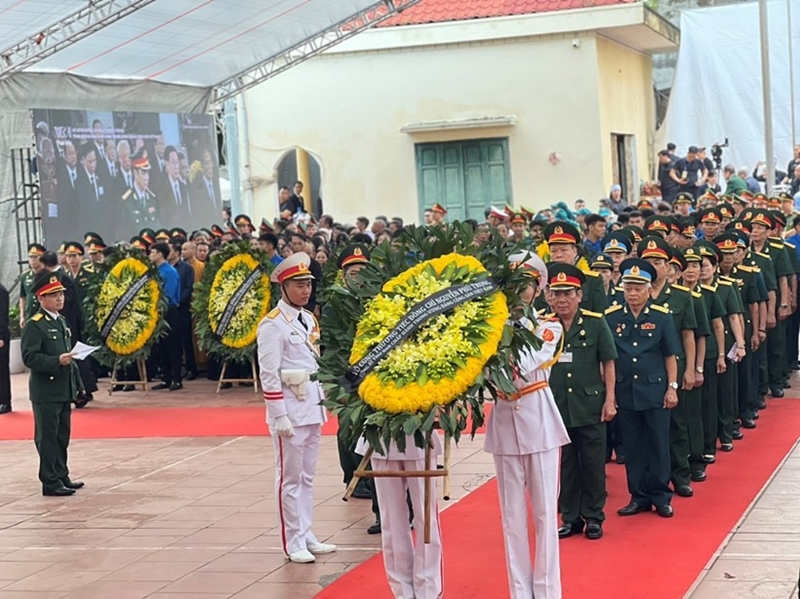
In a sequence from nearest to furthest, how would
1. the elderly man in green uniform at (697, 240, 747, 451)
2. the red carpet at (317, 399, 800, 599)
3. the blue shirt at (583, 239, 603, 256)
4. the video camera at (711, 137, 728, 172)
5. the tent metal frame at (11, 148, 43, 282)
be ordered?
the red carpet at (317, 399, 800, 599) → the elderly man in green uniform at (697, 240, 747, 451) → the blue shirt at (583, 239, 603, 256) → the tent metal frame at (11, 148, 43, 282) → the video camera at (711, 137, 728, 172)

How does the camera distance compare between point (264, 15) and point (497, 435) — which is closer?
point (497, 435)

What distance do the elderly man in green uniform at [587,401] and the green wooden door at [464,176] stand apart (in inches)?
741

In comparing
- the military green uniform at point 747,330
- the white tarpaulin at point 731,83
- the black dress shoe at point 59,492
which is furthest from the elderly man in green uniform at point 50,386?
the white tarpaulin at point 731,83

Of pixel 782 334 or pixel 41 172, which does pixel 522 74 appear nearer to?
pixel 41 172

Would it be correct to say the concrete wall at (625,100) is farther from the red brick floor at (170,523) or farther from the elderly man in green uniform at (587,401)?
the elderly man in green uniform at (587,401)

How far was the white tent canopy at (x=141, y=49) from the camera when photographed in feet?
59.1

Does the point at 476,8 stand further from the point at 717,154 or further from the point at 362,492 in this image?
the point at 362,492

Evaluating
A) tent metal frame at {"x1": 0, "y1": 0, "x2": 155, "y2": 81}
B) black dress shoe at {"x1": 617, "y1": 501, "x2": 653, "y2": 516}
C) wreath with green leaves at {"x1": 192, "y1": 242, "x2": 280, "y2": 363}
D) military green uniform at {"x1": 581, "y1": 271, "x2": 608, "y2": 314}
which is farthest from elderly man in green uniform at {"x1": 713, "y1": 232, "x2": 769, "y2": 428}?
tent metal frame at {"x1": 0, "y1": 0, "x2": 155, "y2": 81}

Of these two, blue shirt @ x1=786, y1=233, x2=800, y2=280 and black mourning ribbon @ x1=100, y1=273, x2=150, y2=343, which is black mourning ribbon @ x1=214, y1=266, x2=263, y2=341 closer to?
black mourning ribbon @ x1=100, y1=273, x2=150, y2=343

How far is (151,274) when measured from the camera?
644 inches

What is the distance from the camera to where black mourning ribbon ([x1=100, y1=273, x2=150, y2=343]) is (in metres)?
16.2

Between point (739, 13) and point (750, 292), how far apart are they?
59.6 ft

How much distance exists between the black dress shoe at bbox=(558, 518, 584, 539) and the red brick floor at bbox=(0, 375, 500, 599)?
1.27 meters

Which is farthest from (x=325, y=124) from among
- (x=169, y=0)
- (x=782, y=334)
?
(x=782, y=334)
